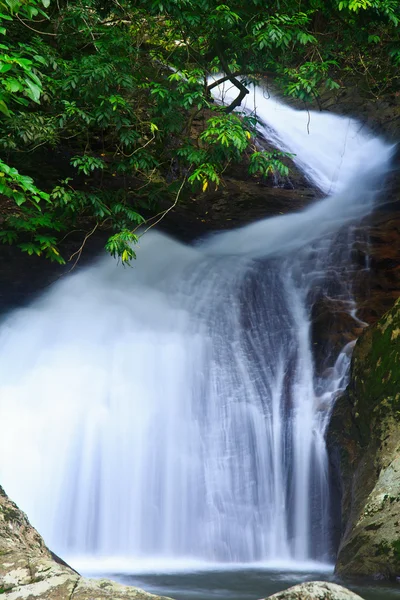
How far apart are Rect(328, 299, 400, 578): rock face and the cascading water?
0.53m

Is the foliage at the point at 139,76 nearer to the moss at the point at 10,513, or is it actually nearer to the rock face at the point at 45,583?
the moss at the point at 10,513

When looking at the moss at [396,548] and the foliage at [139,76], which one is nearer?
the moss at [396,548]

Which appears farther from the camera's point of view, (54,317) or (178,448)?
(54,317)

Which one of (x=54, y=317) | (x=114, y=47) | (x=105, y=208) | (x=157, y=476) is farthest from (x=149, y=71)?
(x=157, y=476)

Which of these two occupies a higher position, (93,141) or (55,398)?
(93,141)

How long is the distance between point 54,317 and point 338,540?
5.02 m

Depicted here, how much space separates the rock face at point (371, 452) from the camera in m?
4.88

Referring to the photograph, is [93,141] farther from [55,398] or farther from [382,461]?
[382,461]

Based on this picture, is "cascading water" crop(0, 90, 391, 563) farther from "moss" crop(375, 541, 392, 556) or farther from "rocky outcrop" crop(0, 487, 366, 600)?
"rocky outcrop" crop(0, 487, 366, 600)

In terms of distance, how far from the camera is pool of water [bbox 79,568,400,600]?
4621 mm

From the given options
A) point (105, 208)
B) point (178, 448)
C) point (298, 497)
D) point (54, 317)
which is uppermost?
point (105, 208)

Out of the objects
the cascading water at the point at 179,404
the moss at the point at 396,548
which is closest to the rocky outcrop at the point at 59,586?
the moss at the point at 396,548

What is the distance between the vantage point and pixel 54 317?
898 cm

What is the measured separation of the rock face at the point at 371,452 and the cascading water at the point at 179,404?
53 centimetres
